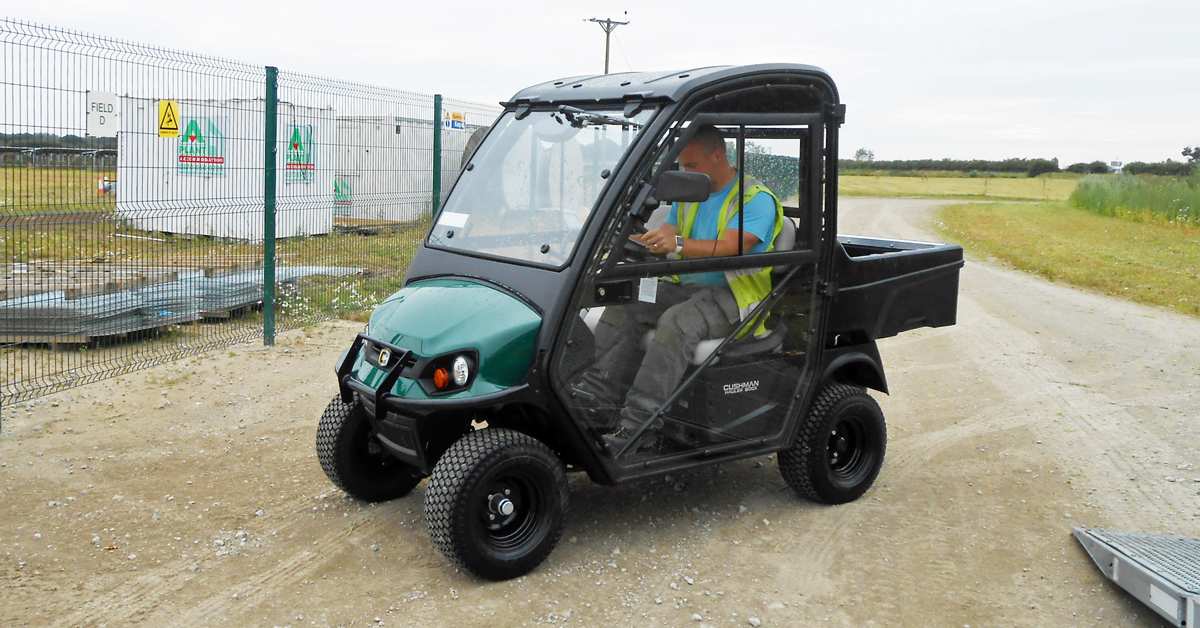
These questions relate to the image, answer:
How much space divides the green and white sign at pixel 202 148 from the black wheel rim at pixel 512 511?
17.8 ft

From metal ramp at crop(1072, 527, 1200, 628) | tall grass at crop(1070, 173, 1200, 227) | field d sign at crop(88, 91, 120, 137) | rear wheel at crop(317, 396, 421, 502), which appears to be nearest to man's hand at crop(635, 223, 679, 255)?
rear wheel at crop(317, 396, 421, 502)

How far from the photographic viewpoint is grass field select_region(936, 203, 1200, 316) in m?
14.3

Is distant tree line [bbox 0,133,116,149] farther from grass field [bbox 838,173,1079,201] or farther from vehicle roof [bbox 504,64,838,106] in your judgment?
grass field [bbox 838,173,1079,201]

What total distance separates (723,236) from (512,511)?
1.56m

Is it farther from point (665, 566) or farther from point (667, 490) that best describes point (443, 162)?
point (665, 566)

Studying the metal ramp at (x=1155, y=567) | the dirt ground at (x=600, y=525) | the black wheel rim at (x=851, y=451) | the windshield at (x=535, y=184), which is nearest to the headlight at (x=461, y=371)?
the windshield at (x=535, y=184)

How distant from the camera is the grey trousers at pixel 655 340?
172 inches

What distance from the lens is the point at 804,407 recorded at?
16.7 feet

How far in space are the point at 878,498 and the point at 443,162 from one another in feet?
26.4

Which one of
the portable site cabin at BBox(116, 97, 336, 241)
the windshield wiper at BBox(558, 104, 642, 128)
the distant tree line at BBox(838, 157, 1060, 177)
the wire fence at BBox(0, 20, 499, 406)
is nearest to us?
the windshield wiper at BBox(558, 104, 642, 128)

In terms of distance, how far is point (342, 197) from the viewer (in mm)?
10445

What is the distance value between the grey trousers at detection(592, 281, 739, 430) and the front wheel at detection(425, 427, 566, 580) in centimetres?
45

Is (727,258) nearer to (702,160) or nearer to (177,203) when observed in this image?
(702,160)

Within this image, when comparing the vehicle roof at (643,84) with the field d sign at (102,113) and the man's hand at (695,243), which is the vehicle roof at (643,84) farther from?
the field d sign at (102,113)
